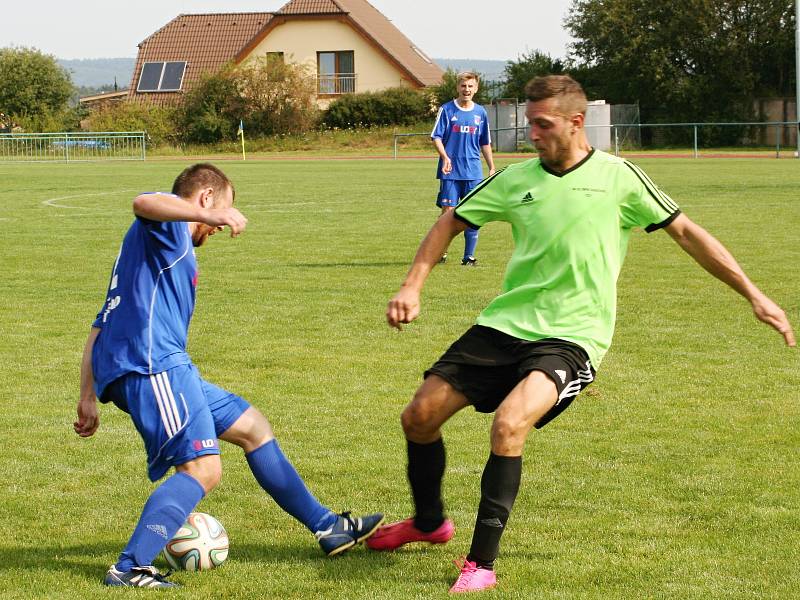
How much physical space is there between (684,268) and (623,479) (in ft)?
26.5

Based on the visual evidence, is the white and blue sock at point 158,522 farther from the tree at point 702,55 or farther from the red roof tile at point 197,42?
the red roof tile at point 197,42

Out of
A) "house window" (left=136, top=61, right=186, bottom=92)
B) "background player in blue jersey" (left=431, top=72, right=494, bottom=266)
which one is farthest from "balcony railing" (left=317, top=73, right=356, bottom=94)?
"background player in blue jersey" (left=431, top=72, right=494, bottom=266)

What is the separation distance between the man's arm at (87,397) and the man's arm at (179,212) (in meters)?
0.63

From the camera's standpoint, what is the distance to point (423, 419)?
468 cm

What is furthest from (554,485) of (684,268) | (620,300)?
(684,268)

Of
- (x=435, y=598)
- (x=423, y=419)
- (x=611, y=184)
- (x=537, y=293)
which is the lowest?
(x=435, y=598)

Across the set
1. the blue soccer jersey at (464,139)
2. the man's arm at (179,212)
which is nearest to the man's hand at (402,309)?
the man's arm at (179,212)

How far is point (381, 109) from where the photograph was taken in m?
59.3

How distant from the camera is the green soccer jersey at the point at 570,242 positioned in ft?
15.2

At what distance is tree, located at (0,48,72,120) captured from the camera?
7175cm

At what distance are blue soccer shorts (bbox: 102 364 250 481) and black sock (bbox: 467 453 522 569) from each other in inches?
41.3

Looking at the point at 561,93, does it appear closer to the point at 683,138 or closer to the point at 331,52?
the point at 683,138

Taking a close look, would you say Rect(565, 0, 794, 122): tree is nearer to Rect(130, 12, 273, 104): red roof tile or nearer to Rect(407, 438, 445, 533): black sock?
Rect(130, 12, 273, 104): red roof tile

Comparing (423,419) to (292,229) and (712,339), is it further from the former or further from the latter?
(292,229)
